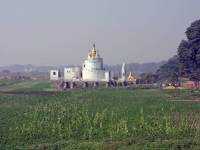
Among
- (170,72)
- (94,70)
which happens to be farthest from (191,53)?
(94,70)

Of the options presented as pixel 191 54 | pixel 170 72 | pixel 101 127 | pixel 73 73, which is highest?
pixel 191 54

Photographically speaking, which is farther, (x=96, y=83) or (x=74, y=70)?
(x=74, y=70)

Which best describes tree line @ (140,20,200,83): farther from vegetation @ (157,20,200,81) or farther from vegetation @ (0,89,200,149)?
vegetation @ (0,89,200,149)

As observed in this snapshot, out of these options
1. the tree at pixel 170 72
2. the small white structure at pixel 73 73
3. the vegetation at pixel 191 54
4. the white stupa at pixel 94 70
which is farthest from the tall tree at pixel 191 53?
the small white structure at pixel 73 73

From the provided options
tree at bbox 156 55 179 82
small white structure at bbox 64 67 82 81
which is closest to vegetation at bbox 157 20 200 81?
tree at bbox 156 55 179 82

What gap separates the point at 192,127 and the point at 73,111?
1475cm

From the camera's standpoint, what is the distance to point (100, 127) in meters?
36.5

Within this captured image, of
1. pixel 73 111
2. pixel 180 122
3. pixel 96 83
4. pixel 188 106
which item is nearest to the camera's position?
pixel 180 122

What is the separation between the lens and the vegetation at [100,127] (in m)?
29.2

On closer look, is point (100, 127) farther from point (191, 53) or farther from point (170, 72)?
point (170, 72)

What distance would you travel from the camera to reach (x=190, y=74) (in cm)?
8369

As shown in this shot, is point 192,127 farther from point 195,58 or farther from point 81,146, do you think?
point 195,58

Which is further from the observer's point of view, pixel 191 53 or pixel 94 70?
pixel 94 70

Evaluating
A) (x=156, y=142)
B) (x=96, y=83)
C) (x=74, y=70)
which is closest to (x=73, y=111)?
(x=156, y=142)
